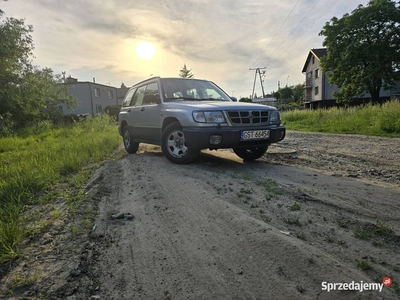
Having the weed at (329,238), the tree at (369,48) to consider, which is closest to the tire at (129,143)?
the weed at (329,238)

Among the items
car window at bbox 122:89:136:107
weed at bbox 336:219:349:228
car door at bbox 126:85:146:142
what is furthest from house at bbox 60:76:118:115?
weed at bbox 336:219:349:228

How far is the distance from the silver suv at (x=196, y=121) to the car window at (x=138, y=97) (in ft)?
0.10

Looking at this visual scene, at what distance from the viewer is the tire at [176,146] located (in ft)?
15.4

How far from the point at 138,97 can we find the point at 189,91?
178 cm

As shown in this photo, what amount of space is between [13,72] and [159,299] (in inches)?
865

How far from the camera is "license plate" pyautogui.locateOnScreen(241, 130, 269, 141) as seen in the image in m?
4.41

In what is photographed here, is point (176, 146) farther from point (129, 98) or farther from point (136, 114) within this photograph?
point (129, 98)

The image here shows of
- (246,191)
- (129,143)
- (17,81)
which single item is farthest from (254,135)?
(17,81)

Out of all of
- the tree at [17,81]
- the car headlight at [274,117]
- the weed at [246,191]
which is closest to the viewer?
the weed at [246,191]

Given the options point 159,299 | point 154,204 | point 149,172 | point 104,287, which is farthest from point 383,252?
point 149,172

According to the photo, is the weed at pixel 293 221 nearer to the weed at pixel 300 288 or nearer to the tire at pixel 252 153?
the weed at pixel 300 288

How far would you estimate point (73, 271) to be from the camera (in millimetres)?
1897

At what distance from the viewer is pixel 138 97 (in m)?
6.82

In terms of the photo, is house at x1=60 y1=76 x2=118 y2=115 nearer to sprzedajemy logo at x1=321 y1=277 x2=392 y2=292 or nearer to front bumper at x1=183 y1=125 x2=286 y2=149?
front bumper at x1=183 y1=125 x2=286 y2=149
